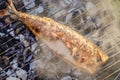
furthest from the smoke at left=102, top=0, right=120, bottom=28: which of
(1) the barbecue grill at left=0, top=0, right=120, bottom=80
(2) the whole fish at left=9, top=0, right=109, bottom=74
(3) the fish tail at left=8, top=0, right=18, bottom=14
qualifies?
(3) the fish tail at left=8, top=0, right=18, bottom=14

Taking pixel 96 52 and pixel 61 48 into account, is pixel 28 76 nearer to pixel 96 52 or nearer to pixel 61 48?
pixel 61 48

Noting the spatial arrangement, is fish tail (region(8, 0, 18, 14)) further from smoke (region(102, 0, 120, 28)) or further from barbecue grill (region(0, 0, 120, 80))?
smoke (region(102, 0, 120, 28))

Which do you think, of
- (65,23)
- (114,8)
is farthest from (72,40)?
(114,8)

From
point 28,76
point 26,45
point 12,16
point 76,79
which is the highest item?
point 12,16

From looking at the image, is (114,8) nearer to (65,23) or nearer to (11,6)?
(65,23)

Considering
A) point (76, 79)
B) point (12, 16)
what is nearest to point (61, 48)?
point (76, 79)
